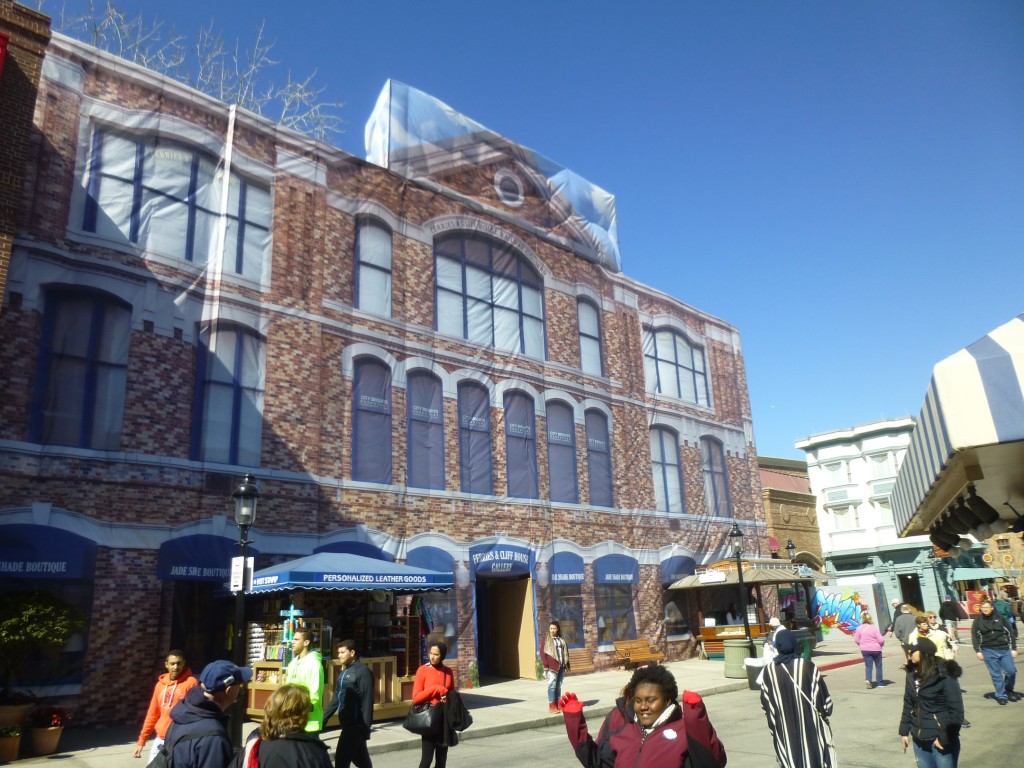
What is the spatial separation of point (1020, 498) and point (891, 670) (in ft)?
45.8

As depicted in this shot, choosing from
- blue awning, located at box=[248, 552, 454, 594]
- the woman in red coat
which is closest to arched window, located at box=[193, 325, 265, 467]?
blue awning, located at box=[248, 552, 454, 594]

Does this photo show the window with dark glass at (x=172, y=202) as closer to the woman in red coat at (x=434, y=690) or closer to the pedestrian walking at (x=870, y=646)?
the woman in red coat at (x=434, y=690)

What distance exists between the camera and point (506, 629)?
21.1 m

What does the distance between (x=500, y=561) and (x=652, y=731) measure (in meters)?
16.0

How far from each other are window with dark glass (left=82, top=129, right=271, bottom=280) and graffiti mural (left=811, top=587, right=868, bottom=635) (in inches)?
1215

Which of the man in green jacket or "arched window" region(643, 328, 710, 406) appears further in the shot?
"arched window" region(643, 328, 710, 406)

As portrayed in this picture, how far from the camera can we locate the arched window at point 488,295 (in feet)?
70.2

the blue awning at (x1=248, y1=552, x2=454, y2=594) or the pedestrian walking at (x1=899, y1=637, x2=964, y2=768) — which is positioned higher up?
the blue awning at (x1=248, y1=552, x2=454, y2=594)

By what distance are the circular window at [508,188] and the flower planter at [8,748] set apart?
17.6m

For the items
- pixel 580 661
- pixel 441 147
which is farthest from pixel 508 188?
pixel 580 661

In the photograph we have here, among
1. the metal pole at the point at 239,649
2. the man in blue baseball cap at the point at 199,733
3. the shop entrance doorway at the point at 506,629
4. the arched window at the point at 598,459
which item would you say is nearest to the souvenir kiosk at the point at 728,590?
the arched window at the point at 598,459

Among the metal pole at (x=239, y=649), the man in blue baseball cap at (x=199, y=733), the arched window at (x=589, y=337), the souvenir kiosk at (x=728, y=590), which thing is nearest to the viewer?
the man in blue baseball cap at (x=199, y=733)

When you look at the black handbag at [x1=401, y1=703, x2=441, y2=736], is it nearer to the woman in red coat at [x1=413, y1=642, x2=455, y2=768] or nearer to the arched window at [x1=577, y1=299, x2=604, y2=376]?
the woman in red coat at [x1=413, y1=642, x2=455, y2=768]

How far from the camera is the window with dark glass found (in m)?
15.7
